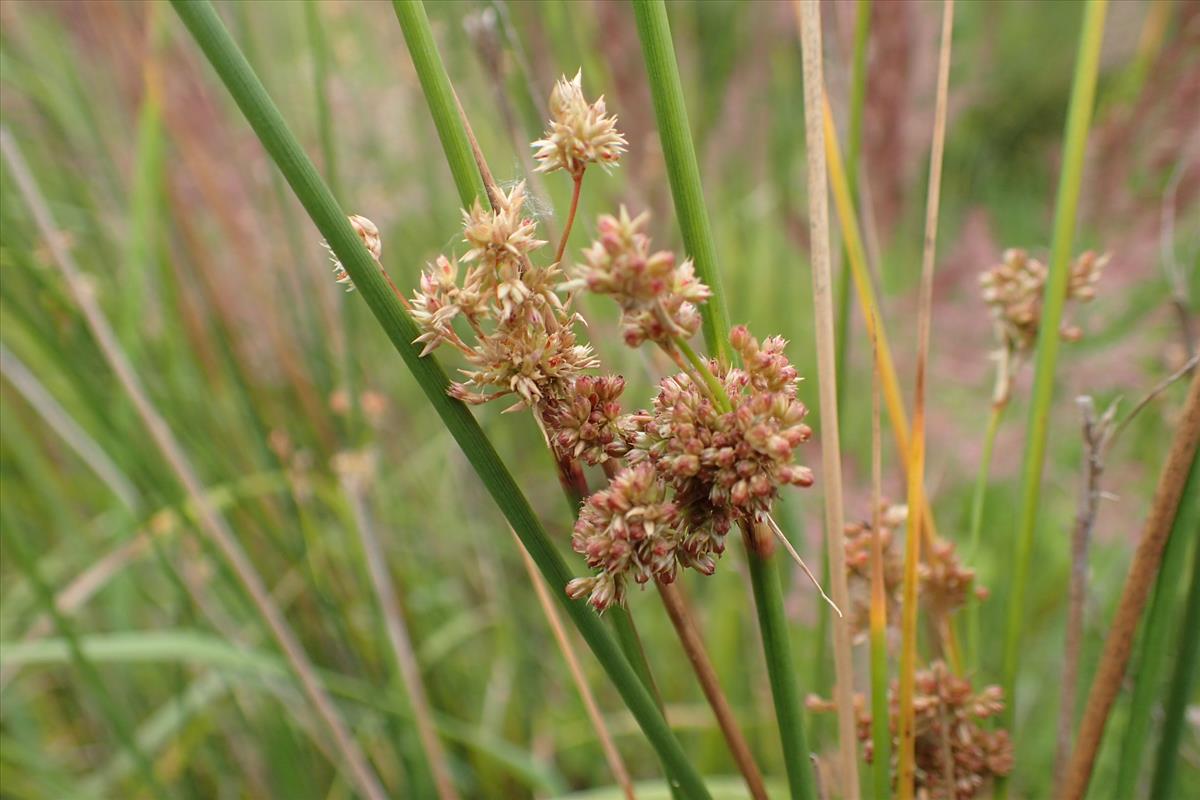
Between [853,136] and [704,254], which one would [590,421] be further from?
A: [853,136]

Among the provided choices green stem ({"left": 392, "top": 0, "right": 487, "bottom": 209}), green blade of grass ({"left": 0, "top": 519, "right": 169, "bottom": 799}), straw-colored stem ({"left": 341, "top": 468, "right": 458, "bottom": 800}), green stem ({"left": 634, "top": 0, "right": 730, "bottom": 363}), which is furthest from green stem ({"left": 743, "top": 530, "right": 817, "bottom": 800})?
green blade of grass ({"left": 0, "top": 519, "right": 169, "bottom": 799})

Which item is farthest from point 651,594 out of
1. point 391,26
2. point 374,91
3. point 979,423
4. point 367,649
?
point 374,91

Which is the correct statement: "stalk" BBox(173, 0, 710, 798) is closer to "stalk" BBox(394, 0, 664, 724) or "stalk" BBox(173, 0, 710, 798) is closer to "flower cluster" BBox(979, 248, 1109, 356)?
"stalk" BBox(394, 0, 664, 724)

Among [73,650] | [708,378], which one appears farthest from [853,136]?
[73,650]

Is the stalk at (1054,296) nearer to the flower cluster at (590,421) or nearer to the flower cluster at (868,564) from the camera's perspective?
the flower cluster at (868,564)

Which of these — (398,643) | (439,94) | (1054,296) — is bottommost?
(398,643)

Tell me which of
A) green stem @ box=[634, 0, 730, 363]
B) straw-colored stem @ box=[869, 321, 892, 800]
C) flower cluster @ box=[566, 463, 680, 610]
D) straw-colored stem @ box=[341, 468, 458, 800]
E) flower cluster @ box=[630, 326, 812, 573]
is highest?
green stem @ box=[634, 0, 730, 363]

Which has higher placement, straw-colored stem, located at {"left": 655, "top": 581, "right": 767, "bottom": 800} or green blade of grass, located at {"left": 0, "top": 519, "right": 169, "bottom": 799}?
straw-colored stem, located at {"left": 655, "top": 581, "right": 767, "bottom": 800}

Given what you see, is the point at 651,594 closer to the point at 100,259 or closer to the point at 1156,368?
the point at 1156,368
